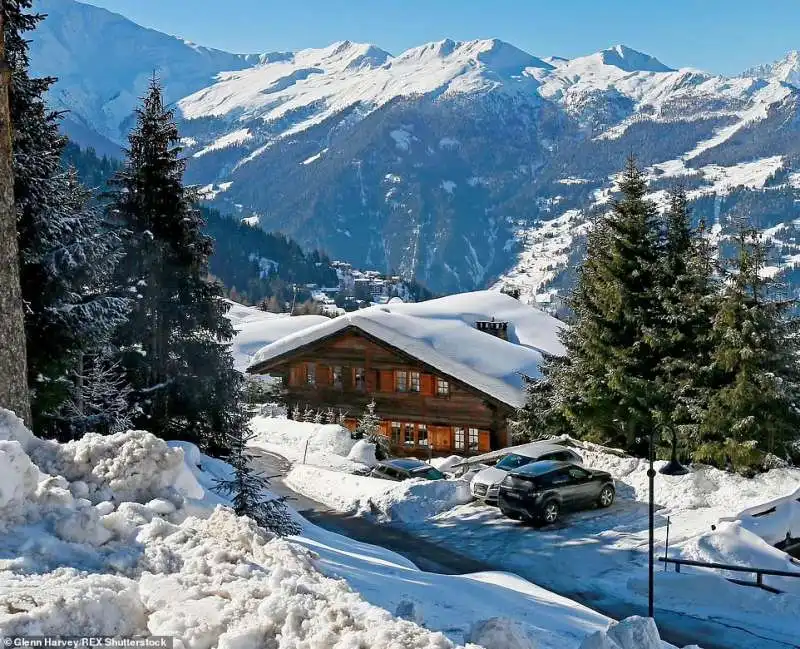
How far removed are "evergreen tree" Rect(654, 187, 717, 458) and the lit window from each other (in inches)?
594

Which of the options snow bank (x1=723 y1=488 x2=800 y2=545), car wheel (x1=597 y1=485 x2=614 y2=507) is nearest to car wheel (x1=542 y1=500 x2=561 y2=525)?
car wheel (x1=597 y1=485 x2=614 y2=507)

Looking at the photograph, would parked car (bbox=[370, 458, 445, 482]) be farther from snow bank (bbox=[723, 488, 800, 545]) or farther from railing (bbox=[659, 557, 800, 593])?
railing (bbox=[659, 557, 800, 593])

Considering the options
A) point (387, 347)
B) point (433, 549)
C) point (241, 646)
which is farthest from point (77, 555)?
point (387, 347)

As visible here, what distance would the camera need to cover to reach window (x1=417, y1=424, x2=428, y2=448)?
42.1 metres

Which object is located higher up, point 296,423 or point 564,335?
point 564,335

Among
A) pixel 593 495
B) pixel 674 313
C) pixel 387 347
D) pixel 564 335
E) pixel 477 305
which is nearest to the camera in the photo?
pixel 593 495

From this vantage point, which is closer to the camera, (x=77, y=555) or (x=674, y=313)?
(x=77, y=555)

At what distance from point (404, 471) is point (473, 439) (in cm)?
1121

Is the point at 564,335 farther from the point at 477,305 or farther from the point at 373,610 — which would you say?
the point at 477,305

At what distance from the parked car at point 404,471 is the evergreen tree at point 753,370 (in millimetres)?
10548

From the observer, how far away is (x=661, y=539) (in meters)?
20.2

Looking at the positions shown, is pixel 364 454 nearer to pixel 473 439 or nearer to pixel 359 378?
pixel 473 439

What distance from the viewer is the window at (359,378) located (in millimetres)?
43812

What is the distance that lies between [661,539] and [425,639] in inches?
702
